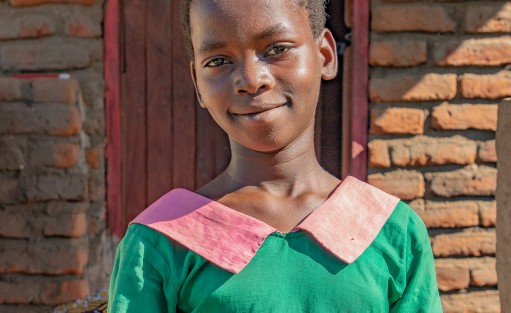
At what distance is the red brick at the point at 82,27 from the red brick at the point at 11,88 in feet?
1.04

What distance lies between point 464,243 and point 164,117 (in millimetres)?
1516

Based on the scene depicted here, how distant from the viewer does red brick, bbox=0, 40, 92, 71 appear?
117 inches

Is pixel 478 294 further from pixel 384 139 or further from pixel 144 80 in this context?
pixel 144 80

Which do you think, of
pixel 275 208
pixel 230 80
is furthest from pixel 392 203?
pixel 230 80

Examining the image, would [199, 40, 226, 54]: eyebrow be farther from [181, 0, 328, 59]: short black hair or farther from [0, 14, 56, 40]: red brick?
[0, 14, 56, 40]: red brick

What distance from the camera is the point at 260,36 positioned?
50.4 inches

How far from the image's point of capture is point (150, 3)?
10.4ft

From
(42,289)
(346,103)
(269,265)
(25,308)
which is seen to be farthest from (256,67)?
(25,308)

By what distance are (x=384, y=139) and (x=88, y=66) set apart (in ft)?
4.54

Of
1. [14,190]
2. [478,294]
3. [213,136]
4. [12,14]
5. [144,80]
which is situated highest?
[12,14]

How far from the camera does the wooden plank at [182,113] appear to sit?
10.5 feet

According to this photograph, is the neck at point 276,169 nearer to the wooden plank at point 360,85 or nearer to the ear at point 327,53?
the ear at point 327,53

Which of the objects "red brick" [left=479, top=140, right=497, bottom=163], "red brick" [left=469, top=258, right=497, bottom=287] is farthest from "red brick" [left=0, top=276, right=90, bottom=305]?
"red brick" [left=479, top=140, right=497, bottom=163]

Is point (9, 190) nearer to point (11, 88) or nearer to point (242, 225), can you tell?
point (11, 88)
